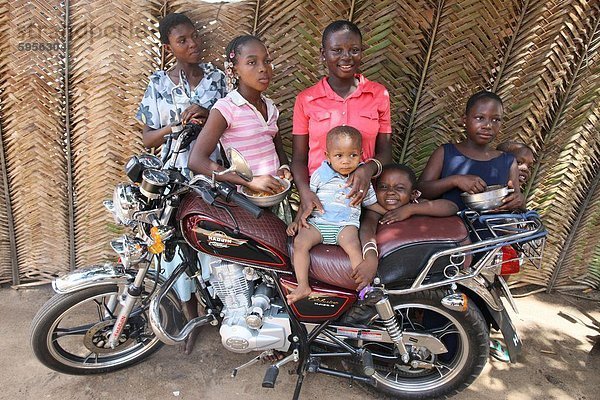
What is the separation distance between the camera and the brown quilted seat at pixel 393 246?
7.18 feet

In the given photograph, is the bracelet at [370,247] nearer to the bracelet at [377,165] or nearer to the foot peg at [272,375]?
the bracelet at [377,165]

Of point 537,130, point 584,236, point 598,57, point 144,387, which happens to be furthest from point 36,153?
point 584,236

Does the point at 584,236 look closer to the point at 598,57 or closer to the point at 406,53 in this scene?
the point at 598,57

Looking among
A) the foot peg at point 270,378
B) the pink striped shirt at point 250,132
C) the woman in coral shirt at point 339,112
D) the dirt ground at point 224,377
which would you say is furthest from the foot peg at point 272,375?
the pink striped shirt at point 250,132

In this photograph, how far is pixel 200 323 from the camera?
252cm

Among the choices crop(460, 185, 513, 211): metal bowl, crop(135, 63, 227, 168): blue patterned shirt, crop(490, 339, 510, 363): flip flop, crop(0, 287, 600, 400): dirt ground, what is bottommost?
crop(0, 287, 600, 400): dirt ground

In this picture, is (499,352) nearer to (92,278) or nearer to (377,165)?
(377,165)

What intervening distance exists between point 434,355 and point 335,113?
5.05 ft

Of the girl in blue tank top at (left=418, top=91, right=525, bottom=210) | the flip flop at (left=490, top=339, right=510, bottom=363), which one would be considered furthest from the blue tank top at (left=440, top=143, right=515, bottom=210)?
the flip flop at (left=490, top=339, right=510, bottom=363)

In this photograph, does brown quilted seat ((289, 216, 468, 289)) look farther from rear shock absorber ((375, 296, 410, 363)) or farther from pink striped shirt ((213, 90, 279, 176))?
pink striped shirt ((213, 90, 279, 176))

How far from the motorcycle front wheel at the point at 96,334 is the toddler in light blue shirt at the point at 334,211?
92cm

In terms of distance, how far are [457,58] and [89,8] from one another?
259cm

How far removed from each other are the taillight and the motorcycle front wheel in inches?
75.3

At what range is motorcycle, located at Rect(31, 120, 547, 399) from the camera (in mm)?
2184
